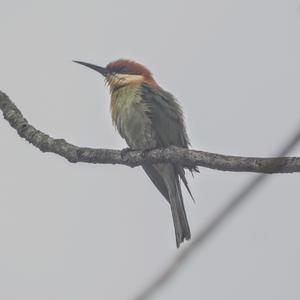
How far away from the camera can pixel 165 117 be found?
15.8ft

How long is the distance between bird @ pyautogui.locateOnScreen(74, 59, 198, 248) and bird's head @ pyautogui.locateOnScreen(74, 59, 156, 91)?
160mm

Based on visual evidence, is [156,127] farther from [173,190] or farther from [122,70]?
[122,70]

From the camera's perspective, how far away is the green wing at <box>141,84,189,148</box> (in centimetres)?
474

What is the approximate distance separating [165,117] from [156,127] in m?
0.15

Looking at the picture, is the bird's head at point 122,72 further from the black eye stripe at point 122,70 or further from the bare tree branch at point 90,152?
the bare tree branch at point 90,152

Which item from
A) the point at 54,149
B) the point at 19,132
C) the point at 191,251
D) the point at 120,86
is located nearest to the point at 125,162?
the point at 54,149

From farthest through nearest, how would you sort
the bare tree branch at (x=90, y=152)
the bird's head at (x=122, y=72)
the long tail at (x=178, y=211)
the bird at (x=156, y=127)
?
the bird's head at (x=122, y=72) → the bird at (x=156, y=127) → the long tail at (x=178, y=211) → the bare tree branch at (x=90, y=152)

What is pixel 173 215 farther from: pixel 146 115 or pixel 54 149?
pixel 54 149

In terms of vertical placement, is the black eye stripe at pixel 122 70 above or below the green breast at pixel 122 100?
above

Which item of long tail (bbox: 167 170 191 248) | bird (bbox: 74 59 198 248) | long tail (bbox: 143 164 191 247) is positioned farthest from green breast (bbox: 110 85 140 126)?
long tail (bbox: 167 170 191 248)

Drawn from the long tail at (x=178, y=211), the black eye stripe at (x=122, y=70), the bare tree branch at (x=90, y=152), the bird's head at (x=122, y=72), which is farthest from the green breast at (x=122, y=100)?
the bare tree branch at (x=90, y=152)

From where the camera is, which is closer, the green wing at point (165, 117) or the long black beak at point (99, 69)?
the green wing at point (165, 117)

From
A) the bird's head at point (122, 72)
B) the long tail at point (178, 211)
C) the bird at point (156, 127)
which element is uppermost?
the bird's head at point (122, 72)

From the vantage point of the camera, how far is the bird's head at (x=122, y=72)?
5.32 metres
